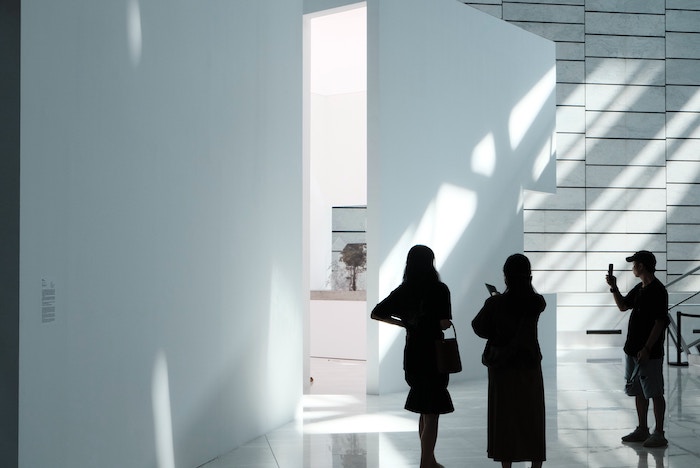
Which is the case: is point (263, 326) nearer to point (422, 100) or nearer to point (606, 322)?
point (422, 100)

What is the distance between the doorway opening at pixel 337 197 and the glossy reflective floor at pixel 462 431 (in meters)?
2.45

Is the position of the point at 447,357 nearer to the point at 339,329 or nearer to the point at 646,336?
the point at 646,336

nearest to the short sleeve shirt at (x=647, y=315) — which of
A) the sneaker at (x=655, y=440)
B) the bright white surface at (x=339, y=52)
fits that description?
the sneaker at (x=655, y=440)

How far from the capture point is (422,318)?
17.5ft

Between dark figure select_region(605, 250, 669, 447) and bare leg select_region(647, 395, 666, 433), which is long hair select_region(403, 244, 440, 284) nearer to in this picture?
dark figure select_region(605, 250, 669, 447)

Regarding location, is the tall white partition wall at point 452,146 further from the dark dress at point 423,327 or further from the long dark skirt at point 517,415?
the long dark skirt at point 517,415

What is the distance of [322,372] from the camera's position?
11.6 meters

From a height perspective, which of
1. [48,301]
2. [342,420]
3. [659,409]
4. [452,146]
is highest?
[452,146]

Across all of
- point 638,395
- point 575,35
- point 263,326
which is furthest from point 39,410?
point 575,35

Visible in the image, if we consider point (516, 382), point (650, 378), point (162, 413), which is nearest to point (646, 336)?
point (650, 378)

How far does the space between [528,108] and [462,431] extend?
19.2 feet

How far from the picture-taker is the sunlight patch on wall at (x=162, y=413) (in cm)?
529

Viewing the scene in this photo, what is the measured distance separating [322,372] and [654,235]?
841cm

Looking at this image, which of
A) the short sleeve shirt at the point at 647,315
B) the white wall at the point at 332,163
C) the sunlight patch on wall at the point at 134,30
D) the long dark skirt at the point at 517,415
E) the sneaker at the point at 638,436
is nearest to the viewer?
the sunlight patch on wall at the point at 134,30
